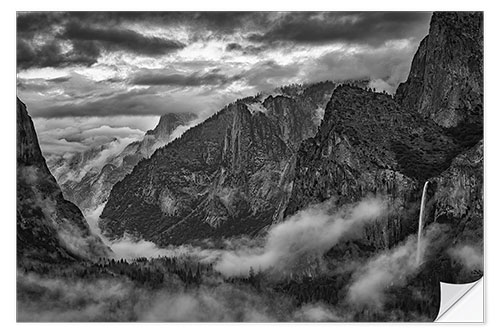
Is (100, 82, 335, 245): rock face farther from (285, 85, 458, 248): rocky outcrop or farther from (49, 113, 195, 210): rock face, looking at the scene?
(285, 85, 458, 248): rocky outcrop

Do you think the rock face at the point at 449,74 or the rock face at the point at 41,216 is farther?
the rock face at the point at 449,74

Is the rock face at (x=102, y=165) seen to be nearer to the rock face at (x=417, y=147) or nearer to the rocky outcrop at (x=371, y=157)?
the rocky outcrop at (x=371, y=157)

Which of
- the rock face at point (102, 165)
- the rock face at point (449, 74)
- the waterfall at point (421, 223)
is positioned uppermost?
the rock face at point (449, 74)

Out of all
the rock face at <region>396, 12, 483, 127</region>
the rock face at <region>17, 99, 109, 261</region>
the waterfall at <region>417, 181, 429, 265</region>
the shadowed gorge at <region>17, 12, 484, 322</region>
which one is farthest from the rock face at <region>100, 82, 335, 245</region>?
the waterfall at <region>417, 181, 429, 265</region>

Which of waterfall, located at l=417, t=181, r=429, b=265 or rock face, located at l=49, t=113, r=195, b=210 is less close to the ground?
rock face, located at l=49, t=113, r=195, b=210
